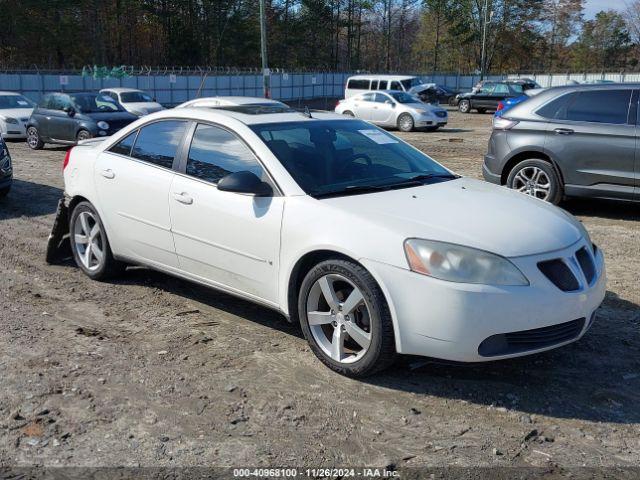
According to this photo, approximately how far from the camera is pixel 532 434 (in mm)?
3586

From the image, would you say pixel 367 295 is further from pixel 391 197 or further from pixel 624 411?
pixel 624 411

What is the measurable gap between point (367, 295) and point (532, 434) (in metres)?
1.14

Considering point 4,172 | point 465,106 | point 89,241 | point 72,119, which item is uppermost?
point 72,119

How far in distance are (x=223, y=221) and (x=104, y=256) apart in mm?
1744

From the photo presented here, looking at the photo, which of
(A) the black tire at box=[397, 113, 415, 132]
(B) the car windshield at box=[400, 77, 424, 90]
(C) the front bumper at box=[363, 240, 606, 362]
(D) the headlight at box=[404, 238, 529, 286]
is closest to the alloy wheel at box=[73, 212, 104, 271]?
(C) the front bumper at box=[363, 240, 606, 362]

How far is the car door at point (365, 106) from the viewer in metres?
25.4

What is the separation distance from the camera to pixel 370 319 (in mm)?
4012

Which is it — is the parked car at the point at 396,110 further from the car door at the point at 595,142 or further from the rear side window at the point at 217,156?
the rear side window at the point at 217,156

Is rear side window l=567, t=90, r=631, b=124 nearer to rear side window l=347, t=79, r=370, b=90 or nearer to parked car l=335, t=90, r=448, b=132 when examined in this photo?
parked car l=335, t=90, r=448, b=132

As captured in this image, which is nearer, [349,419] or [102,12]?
[349,419]

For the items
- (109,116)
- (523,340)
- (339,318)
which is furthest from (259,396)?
(109,116)

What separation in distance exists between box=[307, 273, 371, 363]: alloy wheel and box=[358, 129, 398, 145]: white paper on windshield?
5.02 ft

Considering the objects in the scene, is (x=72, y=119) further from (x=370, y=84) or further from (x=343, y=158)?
(x=370, y=84)

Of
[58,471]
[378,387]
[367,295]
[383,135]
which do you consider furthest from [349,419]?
[383,135]
